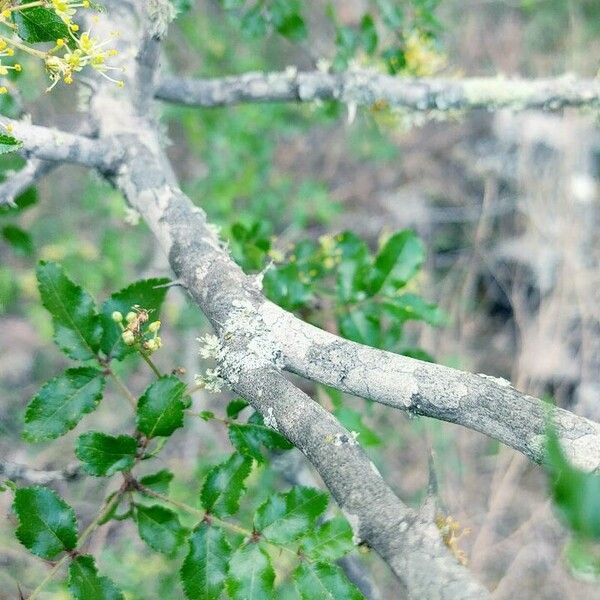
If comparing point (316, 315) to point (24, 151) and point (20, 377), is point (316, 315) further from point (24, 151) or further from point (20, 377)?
point (20, 377)

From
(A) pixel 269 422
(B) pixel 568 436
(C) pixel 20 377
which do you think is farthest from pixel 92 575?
(C) pixel 20 377

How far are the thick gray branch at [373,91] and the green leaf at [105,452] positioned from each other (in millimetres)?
901

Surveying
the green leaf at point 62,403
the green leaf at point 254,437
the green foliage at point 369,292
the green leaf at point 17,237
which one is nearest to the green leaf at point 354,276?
the green foliage at point 369,292

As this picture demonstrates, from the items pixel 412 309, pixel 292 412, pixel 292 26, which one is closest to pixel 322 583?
pixel 292 412

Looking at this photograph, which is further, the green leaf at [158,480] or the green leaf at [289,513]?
the green leaf at [158,480]

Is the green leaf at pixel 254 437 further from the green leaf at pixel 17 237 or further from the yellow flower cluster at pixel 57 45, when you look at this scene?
the green leaf at pixel 17 237

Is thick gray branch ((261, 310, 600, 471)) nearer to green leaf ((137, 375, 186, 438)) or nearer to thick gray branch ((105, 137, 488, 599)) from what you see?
thick gray branch ((105, 137, 488, 599))

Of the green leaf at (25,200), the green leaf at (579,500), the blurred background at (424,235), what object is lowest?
the blurred background at (424,235)

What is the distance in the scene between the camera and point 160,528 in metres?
1.09

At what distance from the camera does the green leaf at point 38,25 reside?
2.83ft

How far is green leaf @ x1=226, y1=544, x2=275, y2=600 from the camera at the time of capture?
90 centimetres

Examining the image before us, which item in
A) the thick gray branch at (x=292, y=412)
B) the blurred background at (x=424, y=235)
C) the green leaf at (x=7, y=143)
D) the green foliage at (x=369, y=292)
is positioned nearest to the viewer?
the thick gray branch at (x=292, y=412)

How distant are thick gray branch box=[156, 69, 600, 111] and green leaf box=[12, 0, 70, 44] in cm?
66

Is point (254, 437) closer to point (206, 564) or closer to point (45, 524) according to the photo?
point (206, 564)
